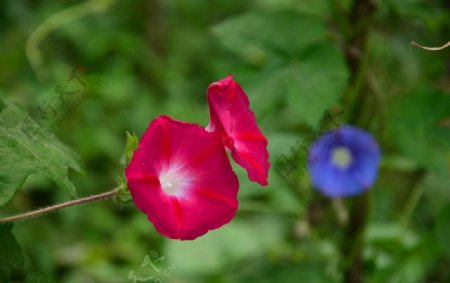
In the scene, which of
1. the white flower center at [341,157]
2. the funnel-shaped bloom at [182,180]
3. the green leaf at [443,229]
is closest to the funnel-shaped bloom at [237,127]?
the funnel-shaped bloom at [182,180]

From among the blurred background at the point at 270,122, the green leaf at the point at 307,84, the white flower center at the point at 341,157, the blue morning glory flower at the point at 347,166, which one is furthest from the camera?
the white flower center at the point at 341,157

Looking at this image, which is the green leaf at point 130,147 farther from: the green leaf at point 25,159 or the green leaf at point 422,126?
the green leaf at point 422,126

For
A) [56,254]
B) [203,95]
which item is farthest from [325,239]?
[203,95]

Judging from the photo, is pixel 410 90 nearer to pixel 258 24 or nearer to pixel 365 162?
pixel 365 162

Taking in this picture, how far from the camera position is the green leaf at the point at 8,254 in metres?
0.71

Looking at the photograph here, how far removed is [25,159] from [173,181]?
0.14 meters

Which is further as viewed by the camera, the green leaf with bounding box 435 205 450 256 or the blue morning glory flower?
the blue morning glory flower

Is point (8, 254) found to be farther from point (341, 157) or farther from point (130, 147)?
point (341, 157)

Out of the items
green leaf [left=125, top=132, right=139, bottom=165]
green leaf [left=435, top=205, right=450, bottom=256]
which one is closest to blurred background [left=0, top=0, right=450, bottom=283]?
green leaf [left=435, top=205, right=450, bottom=256]

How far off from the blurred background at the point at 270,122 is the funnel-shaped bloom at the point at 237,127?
Answer: 0.44 feet

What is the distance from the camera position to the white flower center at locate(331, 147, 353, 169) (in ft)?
4.96

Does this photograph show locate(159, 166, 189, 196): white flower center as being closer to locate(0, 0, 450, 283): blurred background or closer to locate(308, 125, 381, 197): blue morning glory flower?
locate(0, 0, 450, 283): blurred background

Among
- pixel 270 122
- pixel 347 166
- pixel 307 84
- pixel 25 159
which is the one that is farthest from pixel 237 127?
pixel 270 122

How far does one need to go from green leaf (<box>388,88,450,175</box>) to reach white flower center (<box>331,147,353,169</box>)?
243 millimetres
